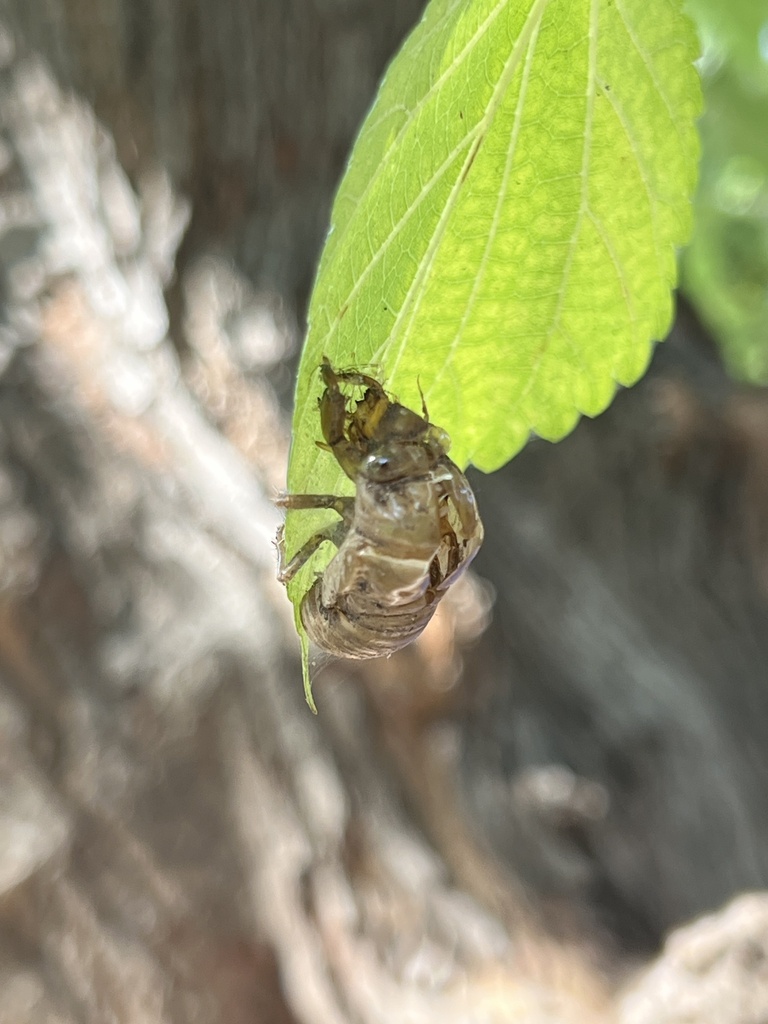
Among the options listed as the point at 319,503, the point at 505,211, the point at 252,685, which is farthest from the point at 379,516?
the point at 252,685

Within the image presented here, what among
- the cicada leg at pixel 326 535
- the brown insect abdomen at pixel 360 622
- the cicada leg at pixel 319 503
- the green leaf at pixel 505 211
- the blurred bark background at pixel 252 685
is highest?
the green leaf at pixel 505 211

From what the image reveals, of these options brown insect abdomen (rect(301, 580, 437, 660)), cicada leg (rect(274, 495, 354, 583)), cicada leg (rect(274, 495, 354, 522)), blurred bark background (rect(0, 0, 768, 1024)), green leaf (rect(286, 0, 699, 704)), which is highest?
green leaf (rect(286, 0, 699, 704))

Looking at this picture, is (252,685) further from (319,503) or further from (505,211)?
(505,211)

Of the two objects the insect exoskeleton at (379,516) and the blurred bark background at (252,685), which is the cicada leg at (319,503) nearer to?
the insect exoskeleton at (379,516)

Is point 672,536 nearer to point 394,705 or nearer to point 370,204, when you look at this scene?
point 394,705

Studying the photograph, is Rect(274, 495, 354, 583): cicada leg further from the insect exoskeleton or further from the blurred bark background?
the blurred bark background

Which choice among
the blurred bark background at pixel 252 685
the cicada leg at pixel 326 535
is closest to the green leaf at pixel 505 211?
the cicada leg at pixel 326 535

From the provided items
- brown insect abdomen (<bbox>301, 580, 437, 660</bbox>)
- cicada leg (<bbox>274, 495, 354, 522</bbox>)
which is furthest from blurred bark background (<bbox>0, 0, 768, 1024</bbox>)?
cicada leg (<bbox>274, 495, 354, 522</bbox>)

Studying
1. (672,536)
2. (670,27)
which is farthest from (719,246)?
(670,27)
